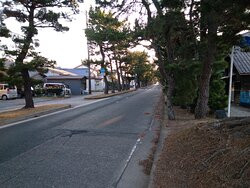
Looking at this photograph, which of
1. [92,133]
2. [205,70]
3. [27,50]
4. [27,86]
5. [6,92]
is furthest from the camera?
[6,92]

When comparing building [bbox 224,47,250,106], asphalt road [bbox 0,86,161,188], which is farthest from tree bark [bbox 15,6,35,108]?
building [bbox 224,47,250,106]

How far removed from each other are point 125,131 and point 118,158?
4077 mm

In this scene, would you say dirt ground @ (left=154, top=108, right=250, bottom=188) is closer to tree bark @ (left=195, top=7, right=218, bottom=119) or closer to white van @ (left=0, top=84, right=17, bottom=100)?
tree bark @ (left=195, top=7, right=218, bottom=119)

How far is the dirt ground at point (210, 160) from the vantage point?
441 centimetres

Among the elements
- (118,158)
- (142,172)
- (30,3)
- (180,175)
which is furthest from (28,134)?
(30,3)

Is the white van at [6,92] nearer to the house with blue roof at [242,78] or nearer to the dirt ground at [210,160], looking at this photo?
the house with blue roof at [242,78]

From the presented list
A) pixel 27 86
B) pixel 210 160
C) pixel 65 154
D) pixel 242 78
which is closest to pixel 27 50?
pixel 27 86

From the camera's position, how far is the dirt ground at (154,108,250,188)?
441 centimetres

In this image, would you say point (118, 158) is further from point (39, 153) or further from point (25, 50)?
point (25, 50)

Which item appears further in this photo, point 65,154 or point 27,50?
point 27,50

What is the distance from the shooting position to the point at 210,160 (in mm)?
5125

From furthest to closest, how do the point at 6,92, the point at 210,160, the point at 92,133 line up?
1. the point at 6,92
2. the point at 92,133
3. the point at 210,160

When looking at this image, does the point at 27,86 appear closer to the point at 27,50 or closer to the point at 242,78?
the point at 27,50

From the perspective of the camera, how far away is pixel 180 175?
17.0 feet
